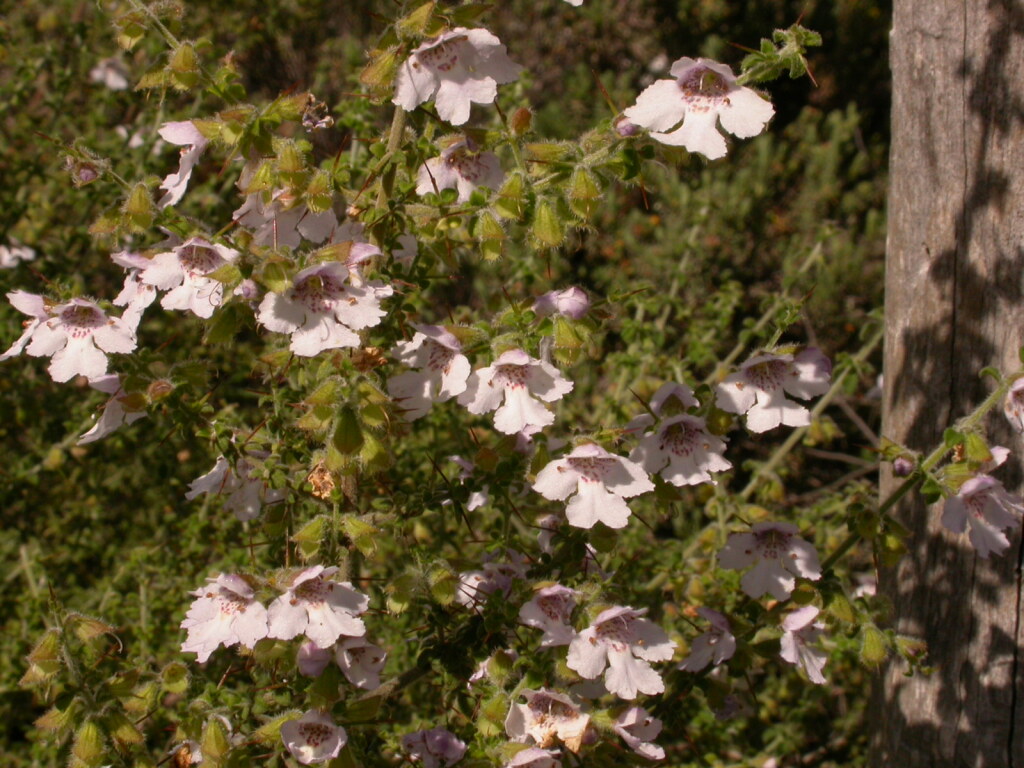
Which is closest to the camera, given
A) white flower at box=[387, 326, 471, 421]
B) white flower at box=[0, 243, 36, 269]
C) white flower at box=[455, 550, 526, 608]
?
white flower at box=[387, 326, 471, 421]

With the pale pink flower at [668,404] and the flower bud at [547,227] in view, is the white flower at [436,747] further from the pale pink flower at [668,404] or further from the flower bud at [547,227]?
the flower bud at [547,227]

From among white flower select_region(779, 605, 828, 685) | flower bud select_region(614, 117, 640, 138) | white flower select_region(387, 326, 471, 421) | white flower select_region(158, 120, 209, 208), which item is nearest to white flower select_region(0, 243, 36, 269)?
white flower select_region(158, 120, 209, 208)

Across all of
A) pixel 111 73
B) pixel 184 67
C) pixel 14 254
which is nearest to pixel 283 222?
pixel 184 67

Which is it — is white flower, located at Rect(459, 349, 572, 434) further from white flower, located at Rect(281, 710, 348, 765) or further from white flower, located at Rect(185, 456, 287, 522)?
white flower, located at Rect(281, 710, 348, 765)

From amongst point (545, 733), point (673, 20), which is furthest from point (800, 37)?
point (673, 20)

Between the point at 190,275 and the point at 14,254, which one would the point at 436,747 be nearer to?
the point at 190,275

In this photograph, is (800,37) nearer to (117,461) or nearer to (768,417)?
(768,417)
